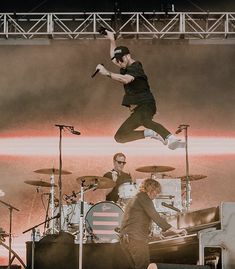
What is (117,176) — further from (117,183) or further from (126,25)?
(126,25)

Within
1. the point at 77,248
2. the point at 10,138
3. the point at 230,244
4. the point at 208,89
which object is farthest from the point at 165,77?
the point at 230,244

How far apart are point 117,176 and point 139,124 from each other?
3.13ft

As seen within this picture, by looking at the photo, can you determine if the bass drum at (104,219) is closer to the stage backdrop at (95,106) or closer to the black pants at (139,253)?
the stage backdrop at (95,106)

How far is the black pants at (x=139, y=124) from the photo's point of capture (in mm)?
9016

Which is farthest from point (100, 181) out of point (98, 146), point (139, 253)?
point (139, 253)

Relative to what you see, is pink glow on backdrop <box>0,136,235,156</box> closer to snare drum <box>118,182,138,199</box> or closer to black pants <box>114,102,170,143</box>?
black pants <box>114,102,170,143</box>

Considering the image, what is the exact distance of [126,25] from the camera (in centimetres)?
960

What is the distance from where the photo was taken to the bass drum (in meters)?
8.72

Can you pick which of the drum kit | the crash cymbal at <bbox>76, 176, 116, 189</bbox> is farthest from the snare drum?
the crash cymbal at <bbox>76, 176, 116, 189</bbox>

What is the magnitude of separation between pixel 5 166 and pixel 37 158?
0.57 m

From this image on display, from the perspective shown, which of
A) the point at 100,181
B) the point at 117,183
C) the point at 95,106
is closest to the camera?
the point at 100,181

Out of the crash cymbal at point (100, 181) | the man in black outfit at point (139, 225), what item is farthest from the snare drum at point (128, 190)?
the man in black outfit at point (139, 225)

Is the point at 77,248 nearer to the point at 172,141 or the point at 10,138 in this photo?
the point at 172,141

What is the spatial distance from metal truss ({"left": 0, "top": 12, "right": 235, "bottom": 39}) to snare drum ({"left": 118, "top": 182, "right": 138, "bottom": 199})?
2366 mm
